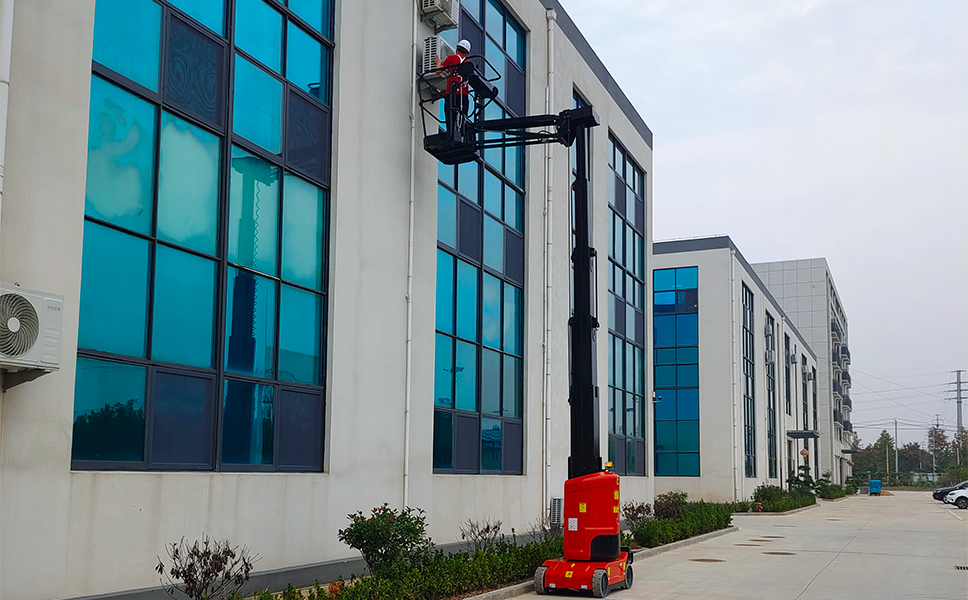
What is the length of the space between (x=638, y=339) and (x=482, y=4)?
15245 millimetres

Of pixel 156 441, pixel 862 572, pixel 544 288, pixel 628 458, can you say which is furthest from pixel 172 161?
pixel 628 458

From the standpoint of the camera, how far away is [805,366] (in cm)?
7819

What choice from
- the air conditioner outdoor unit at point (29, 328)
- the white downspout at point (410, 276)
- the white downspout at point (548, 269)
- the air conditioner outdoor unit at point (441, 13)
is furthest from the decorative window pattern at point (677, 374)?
A: the air conditioner outdoor unit at point (29, 328)

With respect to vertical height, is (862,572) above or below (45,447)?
below

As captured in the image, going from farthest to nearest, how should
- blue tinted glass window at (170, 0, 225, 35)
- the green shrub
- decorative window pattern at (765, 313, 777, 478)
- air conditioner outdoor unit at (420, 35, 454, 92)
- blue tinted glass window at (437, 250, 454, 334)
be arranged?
decorative window pattern at (765, 313, 777, 478)
the green shrub
blue tinted glass window at (437, 250, 454, 334)
air conditioner outdoor unit at (420, 35, 454, 92)
blue tinted glass window at (170, 0, 225, 35)

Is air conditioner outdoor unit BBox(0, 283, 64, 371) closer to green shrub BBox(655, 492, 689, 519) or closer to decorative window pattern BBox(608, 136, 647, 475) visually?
green shrub BBox(655, 492, 689, 519)

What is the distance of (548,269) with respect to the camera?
893 inches

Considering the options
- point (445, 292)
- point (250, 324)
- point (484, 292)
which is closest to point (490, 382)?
point (484, 292)

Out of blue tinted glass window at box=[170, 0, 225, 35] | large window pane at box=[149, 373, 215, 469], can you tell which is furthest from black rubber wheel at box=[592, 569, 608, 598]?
blue tinted glass window at box=[170, 0, 225, 35]

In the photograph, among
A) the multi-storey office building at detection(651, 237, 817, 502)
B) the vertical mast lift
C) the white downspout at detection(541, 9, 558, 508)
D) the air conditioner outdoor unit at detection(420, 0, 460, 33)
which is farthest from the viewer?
the multi-storey office building at detection(651, 237, 817, 502)

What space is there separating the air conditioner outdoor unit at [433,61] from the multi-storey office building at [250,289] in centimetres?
28

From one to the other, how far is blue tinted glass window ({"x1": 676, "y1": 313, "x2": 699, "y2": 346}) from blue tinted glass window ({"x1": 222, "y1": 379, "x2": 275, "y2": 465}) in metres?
36.8

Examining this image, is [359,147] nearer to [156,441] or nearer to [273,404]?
[273,404]

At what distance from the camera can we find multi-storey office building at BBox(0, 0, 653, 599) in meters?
9.22
